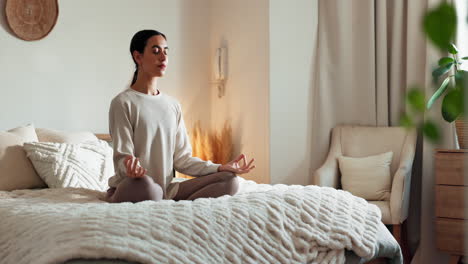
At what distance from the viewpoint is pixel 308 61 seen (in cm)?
414

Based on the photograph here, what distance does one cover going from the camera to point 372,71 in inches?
157

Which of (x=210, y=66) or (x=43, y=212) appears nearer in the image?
(x=43, y=212)

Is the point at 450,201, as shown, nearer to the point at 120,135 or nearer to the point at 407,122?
the point at 120,135

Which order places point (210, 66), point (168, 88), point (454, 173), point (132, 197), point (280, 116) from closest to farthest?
point (132, 197)
point (454, 173)
point (280, 116)
point (168, 88)
point (210, 66)

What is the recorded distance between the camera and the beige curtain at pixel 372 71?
372 centimetres

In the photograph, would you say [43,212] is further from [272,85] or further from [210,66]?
[210,66]

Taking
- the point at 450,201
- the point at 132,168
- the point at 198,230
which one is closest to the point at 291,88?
the point at 450,201

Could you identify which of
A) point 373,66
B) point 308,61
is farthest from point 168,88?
point 373,66

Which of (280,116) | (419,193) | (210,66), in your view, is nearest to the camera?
(419,193)

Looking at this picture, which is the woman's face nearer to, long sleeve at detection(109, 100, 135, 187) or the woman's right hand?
long sleeve at detection(109, 100, 135, 187)

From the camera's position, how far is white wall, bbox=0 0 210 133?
139 inches

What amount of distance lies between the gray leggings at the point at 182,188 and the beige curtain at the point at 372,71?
6.22 ft

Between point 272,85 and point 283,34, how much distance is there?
16.3 inches

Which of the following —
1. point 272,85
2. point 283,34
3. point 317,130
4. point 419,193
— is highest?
point 283,34
